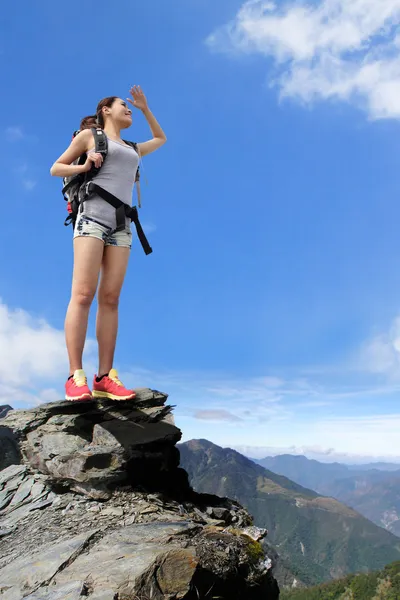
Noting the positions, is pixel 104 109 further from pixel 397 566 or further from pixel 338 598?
pixel 397 566

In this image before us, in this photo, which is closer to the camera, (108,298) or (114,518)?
(114,518)

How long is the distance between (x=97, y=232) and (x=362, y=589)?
202m

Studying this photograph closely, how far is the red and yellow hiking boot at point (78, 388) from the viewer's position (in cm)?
681

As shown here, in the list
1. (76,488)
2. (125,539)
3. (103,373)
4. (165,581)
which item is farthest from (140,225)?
(165,581)

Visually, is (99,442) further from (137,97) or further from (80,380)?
(137,97)

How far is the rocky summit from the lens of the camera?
4145mm

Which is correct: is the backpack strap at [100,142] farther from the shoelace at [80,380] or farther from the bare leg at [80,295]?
the shoelace at [80,380]

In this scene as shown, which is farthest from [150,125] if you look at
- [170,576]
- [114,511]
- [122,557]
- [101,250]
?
[170,576]

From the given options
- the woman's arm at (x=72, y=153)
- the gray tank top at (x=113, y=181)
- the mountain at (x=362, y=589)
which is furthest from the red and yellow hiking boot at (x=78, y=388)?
the mountain at (x=362, y=589)

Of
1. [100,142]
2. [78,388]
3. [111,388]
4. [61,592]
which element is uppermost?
[100,142]

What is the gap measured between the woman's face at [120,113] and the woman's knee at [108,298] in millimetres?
3033

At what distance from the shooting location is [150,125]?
881 centimetres

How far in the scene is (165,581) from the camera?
391 cm

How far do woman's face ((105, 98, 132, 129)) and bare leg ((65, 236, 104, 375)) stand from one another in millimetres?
2380
